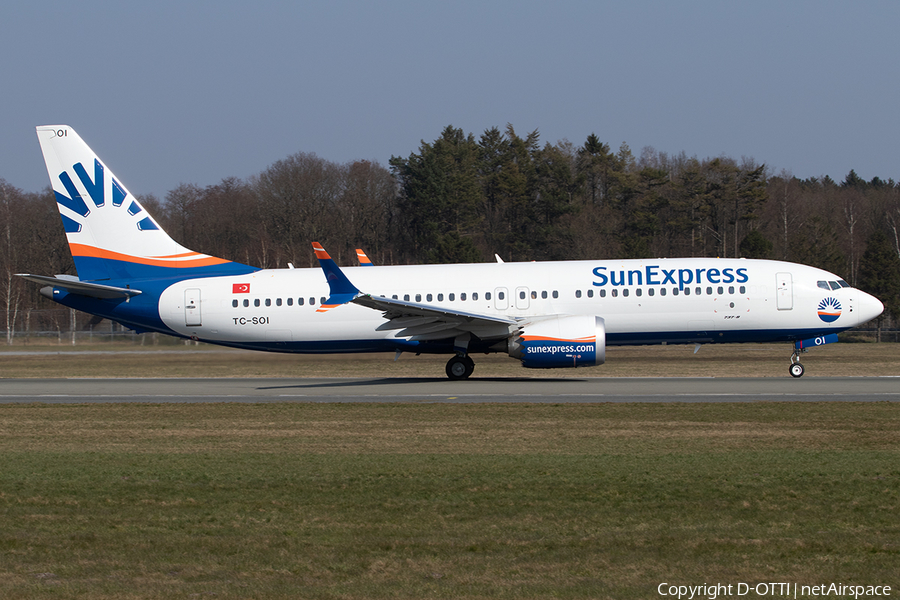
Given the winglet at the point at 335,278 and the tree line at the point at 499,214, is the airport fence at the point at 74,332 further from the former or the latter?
the winglet at the point at 335,278

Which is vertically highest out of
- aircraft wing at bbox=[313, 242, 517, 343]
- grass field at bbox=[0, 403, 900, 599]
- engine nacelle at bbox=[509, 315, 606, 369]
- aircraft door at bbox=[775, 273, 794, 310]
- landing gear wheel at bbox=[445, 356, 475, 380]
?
aircraft door at bbox=[775, 273, 794, 310]

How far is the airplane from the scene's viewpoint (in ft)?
88.6

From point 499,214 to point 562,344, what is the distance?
200ft

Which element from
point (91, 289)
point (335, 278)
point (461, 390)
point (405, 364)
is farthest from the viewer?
point (405, 364)

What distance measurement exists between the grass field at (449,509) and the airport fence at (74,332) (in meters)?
40.2

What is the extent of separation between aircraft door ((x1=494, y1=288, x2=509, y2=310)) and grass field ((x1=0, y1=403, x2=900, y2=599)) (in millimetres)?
11122

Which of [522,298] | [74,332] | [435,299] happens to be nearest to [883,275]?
[522,298]

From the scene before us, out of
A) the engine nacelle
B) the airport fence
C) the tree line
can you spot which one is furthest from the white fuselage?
the tree line

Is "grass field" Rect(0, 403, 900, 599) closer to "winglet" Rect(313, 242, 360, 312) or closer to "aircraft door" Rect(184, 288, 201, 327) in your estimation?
"winglet" Rect(313, 242, 360, 312)

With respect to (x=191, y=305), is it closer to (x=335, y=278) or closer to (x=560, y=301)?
(x=335, y=278)

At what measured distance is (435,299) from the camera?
1104 inches

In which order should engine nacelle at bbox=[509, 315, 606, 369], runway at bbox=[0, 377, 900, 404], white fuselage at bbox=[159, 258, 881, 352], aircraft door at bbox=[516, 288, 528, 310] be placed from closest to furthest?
runway at bbox=[0, 377, 900, 404]
engine nacelle at bbox=[509, 315, 606, 369]
white fuselage at bbox=[159, 258, 881, 352]
aircraft door at bbox=[516, 288, 528, 310]

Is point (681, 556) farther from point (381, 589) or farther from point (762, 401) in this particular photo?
point (762, 401)

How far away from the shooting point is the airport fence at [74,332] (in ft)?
182
